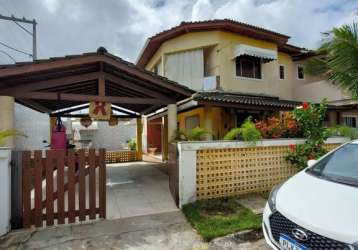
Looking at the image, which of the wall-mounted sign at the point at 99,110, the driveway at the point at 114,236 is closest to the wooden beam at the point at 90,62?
the wall-mounted sign at the point at 99,110

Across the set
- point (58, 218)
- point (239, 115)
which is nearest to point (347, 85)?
point (239, 115)

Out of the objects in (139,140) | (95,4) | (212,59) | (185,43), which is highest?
(95,4)

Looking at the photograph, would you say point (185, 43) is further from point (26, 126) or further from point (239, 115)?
point (26, 126)

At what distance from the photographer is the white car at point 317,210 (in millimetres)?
2658

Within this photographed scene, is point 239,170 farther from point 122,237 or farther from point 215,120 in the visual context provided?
point 215,120

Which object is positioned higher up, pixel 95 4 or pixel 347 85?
pixel 95 4

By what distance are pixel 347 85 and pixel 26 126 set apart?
43.4ft

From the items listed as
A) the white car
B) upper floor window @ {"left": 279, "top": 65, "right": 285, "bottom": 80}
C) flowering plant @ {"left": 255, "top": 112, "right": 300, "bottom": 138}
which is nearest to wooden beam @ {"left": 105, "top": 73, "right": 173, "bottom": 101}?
flowering plant @ {"left": 255, "top": 112, "right": 300, "bottom": 138}

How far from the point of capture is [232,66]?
13766 mm

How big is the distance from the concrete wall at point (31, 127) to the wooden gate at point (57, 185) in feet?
20.7

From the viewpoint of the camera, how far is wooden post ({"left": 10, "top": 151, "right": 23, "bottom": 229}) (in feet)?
16.8

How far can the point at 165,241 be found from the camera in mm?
4574

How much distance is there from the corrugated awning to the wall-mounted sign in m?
8.18

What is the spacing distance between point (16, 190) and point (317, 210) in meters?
5.41
